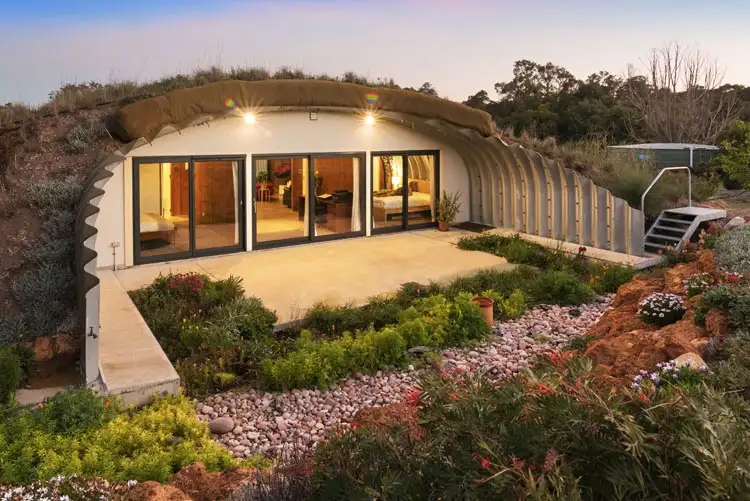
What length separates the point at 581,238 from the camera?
12586mm

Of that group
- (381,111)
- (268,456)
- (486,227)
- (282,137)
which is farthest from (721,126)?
(268,456)

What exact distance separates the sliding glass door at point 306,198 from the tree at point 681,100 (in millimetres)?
19971

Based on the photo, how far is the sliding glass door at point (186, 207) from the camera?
1130 centimetres

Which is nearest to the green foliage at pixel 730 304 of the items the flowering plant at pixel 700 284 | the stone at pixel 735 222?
the flowering plant at pixel 700 284

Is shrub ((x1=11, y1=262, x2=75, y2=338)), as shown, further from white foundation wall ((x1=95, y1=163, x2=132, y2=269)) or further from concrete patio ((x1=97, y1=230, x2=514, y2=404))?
white foundation wall ((x1=95, y1=163, x2=132, y2=269))

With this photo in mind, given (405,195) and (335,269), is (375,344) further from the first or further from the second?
(405,195)

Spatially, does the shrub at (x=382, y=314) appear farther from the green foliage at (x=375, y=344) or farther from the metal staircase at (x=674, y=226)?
the metal staircase at (x=674, y=226)

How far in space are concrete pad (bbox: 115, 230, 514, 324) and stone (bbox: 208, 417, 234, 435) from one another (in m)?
2.71

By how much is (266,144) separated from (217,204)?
154 centimetres

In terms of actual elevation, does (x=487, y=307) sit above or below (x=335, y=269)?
below

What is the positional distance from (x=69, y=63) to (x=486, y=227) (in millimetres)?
14493

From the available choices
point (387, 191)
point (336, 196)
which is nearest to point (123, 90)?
point (336, 196)

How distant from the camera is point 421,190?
49.0 feet

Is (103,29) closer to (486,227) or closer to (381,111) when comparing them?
(381,111)
